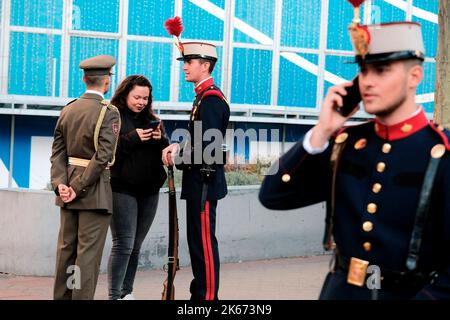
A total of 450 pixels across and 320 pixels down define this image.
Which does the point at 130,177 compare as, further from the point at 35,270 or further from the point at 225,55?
the point at 225,55

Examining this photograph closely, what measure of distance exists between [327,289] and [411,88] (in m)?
0.83

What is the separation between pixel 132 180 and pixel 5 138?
→ 727 cm

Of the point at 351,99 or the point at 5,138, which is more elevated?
the point at 351,99

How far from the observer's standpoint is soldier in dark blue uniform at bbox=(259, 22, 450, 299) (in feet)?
10.4

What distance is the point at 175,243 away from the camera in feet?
23.3

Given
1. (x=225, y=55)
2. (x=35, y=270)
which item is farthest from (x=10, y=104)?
(x=35, y=270)

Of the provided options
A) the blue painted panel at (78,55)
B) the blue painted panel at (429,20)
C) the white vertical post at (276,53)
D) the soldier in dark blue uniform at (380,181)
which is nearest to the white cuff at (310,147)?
the soldier in dark blue uniform at (380,181)

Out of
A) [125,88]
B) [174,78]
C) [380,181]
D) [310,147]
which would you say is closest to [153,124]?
[125,88]

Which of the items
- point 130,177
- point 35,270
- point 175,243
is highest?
point 130,177

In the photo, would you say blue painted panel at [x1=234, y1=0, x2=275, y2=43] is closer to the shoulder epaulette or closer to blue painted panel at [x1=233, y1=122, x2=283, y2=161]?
blue painted panel at [x1=233, y1=122, x2=283, y2=161]

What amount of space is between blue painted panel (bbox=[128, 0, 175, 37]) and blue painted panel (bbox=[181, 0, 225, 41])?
31 centimetres

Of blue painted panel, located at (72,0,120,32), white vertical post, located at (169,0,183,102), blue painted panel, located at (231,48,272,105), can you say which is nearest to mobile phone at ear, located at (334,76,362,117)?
blue painted panel, located at (72,0,120,32)

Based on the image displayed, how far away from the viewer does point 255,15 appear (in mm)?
15531

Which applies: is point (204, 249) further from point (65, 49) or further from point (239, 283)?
point (65, 49)
